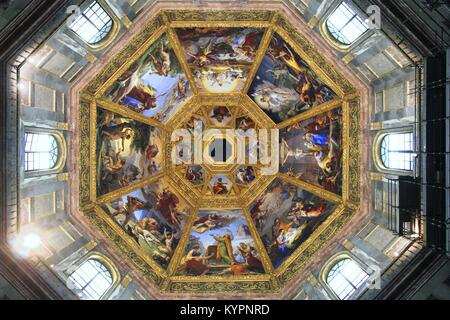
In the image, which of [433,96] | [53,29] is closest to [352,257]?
[433,96]

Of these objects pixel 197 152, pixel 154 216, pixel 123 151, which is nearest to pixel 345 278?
pixel 154 216

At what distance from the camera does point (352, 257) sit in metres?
15.4

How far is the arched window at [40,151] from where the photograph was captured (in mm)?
13872

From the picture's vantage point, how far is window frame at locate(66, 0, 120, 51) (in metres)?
13.5

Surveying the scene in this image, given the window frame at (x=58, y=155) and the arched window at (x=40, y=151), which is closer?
the window frame at (x=58, y=155)

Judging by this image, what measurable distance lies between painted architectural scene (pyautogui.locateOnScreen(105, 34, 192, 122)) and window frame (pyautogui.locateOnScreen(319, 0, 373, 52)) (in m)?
6.12

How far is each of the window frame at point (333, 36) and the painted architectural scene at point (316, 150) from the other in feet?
10.1

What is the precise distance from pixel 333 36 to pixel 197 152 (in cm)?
973

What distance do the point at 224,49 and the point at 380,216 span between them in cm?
913

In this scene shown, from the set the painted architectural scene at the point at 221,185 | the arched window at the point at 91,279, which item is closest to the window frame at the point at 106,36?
the arched window at the point at 91,279

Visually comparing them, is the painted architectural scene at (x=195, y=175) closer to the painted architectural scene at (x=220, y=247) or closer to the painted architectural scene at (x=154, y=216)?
the painted architectural scene at (x=154, y=216)

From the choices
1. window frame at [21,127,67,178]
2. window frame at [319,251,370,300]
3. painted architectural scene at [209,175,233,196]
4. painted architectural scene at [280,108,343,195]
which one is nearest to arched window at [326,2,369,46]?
A: painted architectural scene at [280,108,343,195]

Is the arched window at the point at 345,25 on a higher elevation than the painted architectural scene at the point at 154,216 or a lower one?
higher
